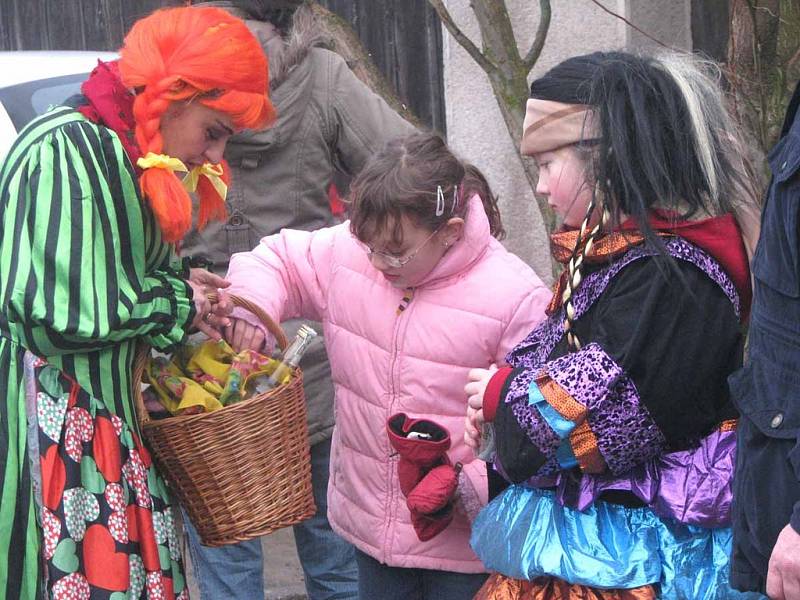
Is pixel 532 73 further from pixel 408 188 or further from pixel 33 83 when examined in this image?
pixel 408 188

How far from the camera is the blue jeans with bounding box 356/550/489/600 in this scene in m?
3.04

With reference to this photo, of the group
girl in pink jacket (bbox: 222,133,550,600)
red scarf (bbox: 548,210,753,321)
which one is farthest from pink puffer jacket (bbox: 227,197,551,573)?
red scarf (bbox: 548,210,753,321)

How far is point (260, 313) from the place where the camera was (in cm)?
299

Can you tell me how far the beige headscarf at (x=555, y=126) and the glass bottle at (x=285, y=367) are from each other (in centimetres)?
76

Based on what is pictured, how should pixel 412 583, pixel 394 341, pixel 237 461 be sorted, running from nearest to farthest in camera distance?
pixel 237 461 < pixel 394 341 < pixel 412 583

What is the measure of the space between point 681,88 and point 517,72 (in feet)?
5.59

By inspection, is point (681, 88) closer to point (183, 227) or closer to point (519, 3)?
point (183, 227)

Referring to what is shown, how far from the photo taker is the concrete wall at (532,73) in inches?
219

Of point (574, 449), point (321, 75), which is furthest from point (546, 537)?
point (321, 75)

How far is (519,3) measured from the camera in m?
5.75

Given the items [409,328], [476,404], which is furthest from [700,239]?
[409,328]

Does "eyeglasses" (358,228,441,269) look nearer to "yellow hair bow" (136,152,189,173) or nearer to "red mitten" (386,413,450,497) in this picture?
"red mitten" (386,413,450,497)

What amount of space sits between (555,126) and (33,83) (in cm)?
253

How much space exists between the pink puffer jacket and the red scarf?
1.89ft
